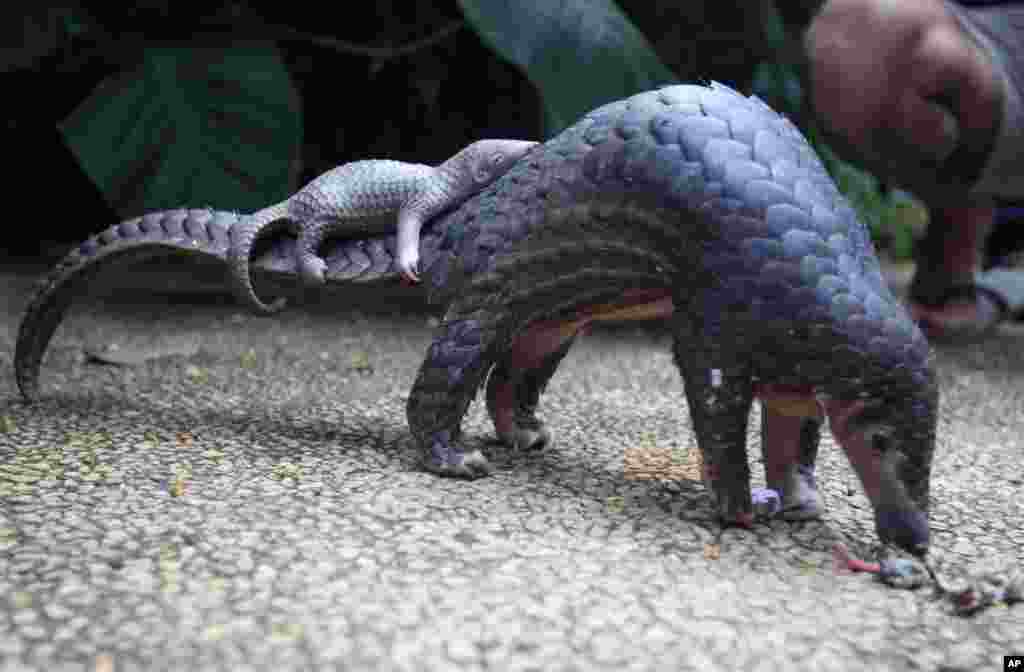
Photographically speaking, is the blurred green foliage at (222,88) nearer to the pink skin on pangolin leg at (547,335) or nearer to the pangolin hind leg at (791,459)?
the pink skin on pangolin leg at (547,335)

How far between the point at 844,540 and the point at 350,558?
2.74 ft

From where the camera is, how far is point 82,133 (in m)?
3.55

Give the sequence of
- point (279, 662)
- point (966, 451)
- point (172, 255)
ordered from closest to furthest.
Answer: point (279, 662) → point (172, 255) → point (966, 451)

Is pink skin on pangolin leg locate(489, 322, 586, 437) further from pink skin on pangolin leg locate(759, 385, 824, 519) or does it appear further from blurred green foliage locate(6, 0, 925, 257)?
blurred green foliage locate(6, 0, 925, 257)

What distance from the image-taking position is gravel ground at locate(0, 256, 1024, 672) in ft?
3.73

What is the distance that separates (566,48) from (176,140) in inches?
59.5

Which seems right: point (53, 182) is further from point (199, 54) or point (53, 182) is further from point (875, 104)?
point (875, 104)

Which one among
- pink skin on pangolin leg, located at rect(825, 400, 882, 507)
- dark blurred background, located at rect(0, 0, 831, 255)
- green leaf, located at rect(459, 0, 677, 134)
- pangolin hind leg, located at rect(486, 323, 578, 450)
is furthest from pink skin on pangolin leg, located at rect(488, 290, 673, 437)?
dark blurred background, located at rect(0, 0, 831, 255)

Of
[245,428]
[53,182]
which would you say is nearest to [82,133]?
[53,182]

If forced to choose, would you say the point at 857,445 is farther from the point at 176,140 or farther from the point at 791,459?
the point at 176,140

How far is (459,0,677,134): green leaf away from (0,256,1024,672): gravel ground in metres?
1.36

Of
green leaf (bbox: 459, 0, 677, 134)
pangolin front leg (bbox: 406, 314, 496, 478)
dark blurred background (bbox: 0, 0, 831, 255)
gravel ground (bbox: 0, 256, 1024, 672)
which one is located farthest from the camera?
dark blurred background (bbox: 0, 0, 831, 255)

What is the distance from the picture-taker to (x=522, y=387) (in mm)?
2043

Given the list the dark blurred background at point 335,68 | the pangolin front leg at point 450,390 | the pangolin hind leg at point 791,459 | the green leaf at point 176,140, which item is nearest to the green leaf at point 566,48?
the dark blurred background at point 335,68
